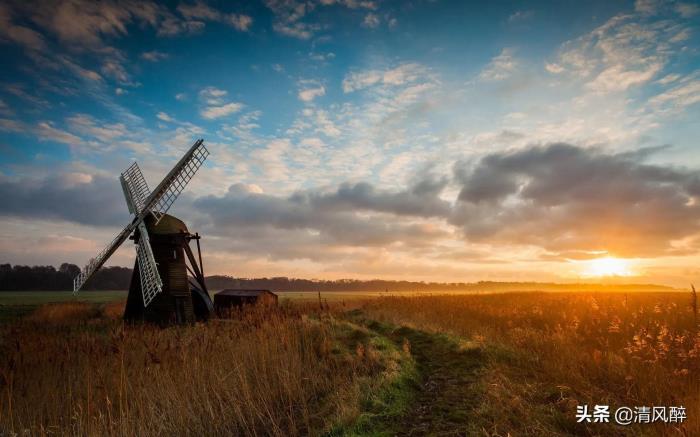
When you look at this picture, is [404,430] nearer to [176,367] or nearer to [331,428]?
[331,428]

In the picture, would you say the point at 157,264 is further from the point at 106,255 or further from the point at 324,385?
the point at 324,385

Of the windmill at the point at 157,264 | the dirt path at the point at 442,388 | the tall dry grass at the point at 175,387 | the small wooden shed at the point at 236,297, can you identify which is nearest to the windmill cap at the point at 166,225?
the windmill at the point at 157,264

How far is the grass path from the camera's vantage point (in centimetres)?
571

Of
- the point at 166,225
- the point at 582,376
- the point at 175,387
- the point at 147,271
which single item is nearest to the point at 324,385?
the point at 175,387

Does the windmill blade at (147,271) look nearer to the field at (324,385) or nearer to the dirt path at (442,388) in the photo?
the field at (324,385)

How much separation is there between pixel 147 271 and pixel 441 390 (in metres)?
17.4

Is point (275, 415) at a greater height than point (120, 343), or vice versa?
point (120, 343)

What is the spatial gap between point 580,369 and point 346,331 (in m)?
6.31

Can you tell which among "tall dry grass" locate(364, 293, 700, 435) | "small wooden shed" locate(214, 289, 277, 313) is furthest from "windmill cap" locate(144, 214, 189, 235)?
"tall dry grass" locate(364, 293, 700, 435)

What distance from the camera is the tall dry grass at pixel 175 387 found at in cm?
602

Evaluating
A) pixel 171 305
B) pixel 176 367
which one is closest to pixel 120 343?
pixel 176 367

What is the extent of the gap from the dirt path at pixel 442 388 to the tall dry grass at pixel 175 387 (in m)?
1.10

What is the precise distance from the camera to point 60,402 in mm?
6715

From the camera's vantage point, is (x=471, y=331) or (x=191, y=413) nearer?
(x=191, y=413)
